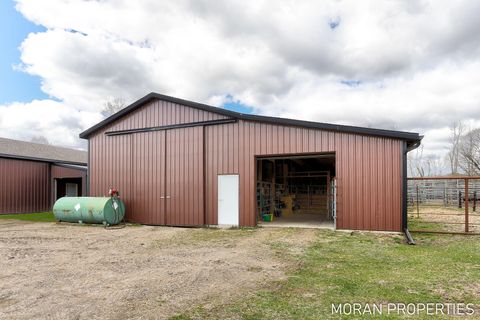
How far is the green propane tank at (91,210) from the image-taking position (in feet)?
40.9

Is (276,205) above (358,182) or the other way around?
the other way around

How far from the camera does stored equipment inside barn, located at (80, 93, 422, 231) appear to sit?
997cm

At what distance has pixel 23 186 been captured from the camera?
59.5 feet

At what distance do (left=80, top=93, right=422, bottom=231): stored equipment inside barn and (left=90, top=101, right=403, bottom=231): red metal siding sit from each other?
3 centimetres

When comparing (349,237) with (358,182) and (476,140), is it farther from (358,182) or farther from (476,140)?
(476,140)

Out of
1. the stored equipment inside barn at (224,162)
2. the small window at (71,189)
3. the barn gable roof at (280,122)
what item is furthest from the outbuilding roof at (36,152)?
the barn gable roof at (280,122)

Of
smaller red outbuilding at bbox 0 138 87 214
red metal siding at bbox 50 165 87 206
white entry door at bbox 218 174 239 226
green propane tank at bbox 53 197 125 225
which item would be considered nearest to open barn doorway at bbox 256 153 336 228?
white entry door at bbox 218 174 239 226

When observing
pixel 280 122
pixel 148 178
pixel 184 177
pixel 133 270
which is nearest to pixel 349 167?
pixel 280 122

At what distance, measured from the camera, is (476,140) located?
3847 centimetres

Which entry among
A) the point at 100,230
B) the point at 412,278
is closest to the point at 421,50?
the point at 412,278

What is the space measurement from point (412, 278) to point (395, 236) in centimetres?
434

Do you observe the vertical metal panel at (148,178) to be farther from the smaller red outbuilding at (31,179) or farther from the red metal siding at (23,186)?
the red metal siding at (23,186)

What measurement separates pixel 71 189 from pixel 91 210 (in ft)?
32.8

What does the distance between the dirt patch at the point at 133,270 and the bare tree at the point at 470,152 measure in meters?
36.0
